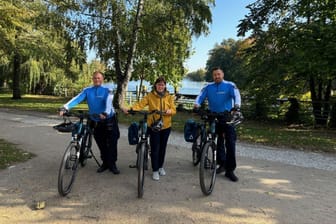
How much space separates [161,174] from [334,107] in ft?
38.1

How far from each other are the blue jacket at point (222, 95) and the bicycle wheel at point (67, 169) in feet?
6.81

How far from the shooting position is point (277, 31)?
1464 cm

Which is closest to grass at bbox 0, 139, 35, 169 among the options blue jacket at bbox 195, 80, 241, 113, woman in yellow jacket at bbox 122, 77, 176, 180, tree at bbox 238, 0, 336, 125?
woman in yellow jacket at bbox 122, 77, 176, 180

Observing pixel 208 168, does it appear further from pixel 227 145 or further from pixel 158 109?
pixel 158 109

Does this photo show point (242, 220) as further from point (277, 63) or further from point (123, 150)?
point (277, 63)

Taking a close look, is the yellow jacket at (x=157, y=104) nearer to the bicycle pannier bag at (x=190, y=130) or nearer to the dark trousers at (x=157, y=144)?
the dark trousers at (x=157, y=144)

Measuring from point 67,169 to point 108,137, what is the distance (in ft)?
3.71

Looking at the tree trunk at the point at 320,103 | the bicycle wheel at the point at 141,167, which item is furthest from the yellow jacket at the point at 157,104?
the tree trunk at the point at 320,103

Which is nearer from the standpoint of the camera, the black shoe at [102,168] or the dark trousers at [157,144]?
the dark trousers at [157,144]

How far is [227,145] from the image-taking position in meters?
5.54

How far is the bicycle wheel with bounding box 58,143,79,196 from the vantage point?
455cm

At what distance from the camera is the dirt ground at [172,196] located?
4027 millimetres

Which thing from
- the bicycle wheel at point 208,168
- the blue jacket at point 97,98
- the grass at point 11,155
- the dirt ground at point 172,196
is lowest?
the dirt ground at point 172,196

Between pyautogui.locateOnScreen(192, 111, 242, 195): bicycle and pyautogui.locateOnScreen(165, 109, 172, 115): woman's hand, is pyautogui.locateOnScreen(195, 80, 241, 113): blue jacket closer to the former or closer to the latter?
pyautogui.locateOnScreen(192, 111, 242, 195): bicycle
